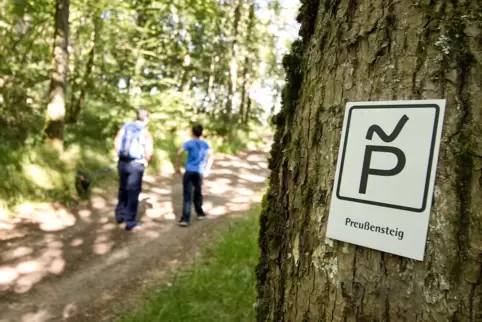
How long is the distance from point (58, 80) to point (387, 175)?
825 cm

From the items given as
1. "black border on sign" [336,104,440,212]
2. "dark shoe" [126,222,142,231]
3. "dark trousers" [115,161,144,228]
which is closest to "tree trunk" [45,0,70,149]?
"dark trousers" [115,161,144,228]

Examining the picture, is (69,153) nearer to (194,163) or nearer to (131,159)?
(131,159)

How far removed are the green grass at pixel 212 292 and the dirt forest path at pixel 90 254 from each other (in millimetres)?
400

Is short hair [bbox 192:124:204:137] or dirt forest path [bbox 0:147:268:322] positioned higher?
short hair [bbox 192:124:204:137]

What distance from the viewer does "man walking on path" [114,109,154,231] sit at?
19.5ft

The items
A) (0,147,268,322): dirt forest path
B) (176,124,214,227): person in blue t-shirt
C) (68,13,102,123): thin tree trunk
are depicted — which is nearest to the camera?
(0,147,268,322): dirt forest path

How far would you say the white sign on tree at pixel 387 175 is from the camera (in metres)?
0.92

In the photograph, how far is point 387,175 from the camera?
976 mm

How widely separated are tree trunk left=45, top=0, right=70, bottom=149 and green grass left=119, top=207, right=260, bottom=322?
4.50 metres

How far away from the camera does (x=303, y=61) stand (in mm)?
1299

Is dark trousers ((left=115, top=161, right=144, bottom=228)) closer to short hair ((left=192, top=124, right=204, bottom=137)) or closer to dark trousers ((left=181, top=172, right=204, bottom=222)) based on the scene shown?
dark trousers ((left=181, top=172, right=204, bottom=222))

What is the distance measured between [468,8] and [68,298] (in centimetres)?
467

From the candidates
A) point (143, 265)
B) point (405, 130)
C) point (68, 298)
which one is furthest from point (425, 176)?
point (143, 265)

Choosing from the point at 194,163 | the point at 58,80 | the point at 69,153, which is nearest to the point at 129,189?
the point at 194,163
